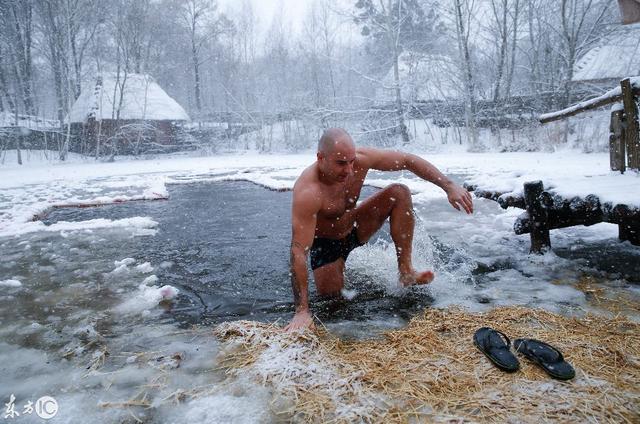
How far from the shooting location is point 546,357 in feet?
5.74

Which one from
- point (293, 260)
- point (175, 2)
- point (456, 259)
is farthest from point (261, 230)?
point (175, 2)

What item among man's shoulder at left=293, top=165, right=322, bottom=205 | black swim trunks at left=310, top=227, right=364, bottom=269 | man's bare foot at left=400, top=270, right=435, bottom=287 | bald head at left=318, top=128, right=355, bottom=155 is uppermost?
bald head at left=318, top=128, right=355, bottom=155

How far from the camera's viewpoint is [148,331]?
241cm

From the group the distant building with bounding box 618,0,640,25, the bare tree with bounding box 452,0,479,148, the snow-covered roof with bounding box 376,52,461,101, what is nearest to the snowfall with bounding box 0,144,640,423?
the distant building with bounding box 618,0,640,25

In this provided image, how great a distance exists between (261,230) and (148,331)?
2752 mm

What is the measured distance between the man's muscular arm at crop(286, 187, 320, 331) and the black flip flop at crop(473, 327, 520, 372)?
33.9 inches

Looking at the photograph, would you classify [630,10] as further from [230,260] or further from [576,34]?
[576,34]

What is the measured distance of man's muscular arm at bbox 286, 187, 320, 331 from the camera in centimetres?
231

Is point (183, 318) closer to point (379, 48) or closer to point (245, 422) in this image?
point (245, 422)

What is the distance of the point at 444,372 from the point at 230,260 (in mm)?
2573

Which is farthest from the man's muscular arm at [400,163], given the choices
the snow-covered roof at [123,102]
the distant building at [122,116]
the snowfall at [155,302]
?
the snow-covered roof at [123,102]

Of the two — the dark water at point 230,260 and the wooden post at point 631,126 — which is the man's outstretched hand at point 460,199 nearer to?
the dark water at point 230,260

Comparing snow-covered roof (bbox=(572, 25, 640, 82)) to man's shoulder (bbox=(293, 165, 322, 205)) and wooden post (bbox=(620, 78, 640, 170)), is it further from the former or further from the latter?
man's shoulder (bbox=(293, 165, 322, 205))

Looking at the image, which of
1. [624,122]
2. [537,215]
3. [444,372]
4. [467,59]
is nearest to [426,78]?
[467,59]
